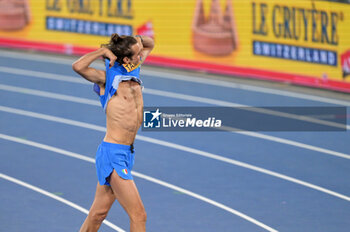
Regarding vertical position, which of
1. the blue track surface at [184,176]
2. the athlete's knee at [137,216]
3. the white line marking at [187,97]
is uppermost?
the athlete's knee at [137,216]

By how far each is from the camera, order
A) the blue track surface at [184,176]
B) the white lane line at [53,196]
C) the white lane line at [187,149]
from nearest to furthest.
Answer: the white lane line at [53,196], the blue track surface at [184,176], the white lane line at [187,149]

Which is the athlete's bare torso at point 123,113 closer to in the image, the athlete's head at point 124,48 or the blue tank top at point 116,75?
the blue tank top at point 116,75

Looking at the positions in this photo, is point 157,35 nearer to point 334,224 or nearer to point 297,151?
point 297,151

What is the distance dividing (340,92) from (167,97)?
12.5ft

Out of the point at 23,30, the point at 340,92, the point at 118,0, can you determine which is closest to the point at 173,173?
the point at 340,92

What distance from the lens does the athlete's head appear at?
244 inches

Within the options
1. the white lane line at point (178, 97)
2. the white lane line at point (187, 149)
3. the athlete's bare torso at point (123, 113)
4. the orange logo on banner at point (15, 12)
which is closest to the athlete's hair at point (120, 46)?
the athlete's bare torso at point (123, 113)

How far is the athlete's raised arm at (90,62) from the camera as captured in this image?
20.1 ft

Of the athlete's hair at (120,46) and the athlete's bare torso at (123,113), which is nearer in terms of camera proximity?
the athlete's hair at (120,46)

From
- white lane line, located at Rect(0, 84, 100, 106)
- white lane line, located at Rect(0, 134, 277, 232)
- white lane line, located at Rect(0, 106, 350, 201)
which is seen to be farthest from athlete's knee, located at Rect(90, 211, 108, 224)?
white lane line, located at Rect(0, 84, 100, 106)

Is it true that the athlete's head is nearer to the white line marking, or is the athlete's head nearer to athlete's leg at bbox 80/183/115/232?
athlete's leg at bbox 80/183/115/232

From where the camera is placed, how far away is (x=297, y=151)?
1134cm

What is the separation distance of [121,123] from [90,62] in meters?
0.64

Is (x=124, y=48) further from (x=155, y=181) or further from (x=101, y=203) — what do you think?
(x=155, y=181)
